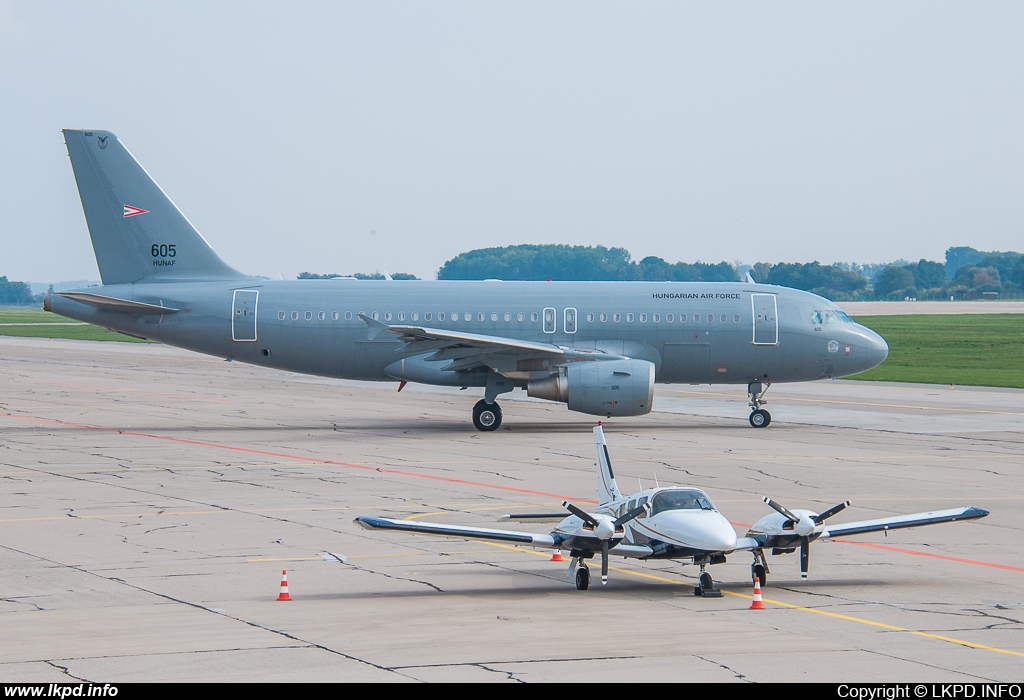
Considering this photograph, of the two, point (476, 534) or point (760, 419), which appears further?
point (760, 419)

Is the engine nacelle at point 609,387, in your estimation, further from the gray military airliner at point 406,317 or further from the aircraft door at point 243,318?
the aircraft door at point 243,318

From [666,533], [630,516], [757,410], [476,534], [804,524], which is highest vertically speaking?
[630,516]

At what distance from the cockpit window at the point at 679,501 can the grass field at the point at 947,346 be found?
1586 inches

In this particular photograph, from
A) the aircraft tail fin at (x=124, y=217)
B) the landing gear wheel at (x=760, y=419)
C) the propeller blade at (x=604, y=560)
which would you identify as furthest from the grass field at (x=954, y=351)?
the propeller blade at (x=604, y=560)

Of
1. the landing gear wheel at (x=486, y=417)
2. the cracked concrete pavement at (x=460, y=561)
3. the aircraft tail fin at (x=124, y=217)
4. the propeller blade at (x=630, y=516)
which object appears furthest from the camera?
the aircraft tail fin at (x=124, y=217)

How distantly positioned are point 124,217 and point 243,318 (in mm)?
4886

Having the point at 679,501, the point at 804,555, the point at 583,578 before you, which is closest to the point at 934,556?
the point at 804,555

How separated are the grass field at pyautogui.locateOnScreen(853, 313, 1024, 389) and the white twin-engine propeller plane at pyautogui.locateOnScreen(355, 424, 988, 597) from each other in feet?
131

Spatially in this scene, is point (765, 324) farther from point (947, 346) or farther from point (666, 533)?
point (947, 346)

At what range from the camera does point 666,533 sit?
15.2 meters

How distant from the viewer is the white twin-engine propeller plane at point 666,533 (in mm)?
14984

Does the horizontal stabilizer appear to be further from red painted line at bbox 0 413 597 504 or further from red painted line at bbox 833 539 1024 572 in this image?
red painted line at bbox 833 539 1024 572

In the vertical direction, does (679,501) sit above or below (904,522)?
above

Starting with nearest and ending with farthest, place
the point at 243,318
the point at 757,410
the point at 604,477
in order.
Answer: the point at 604,477 < the point at 243,318 < the point at 757,410
